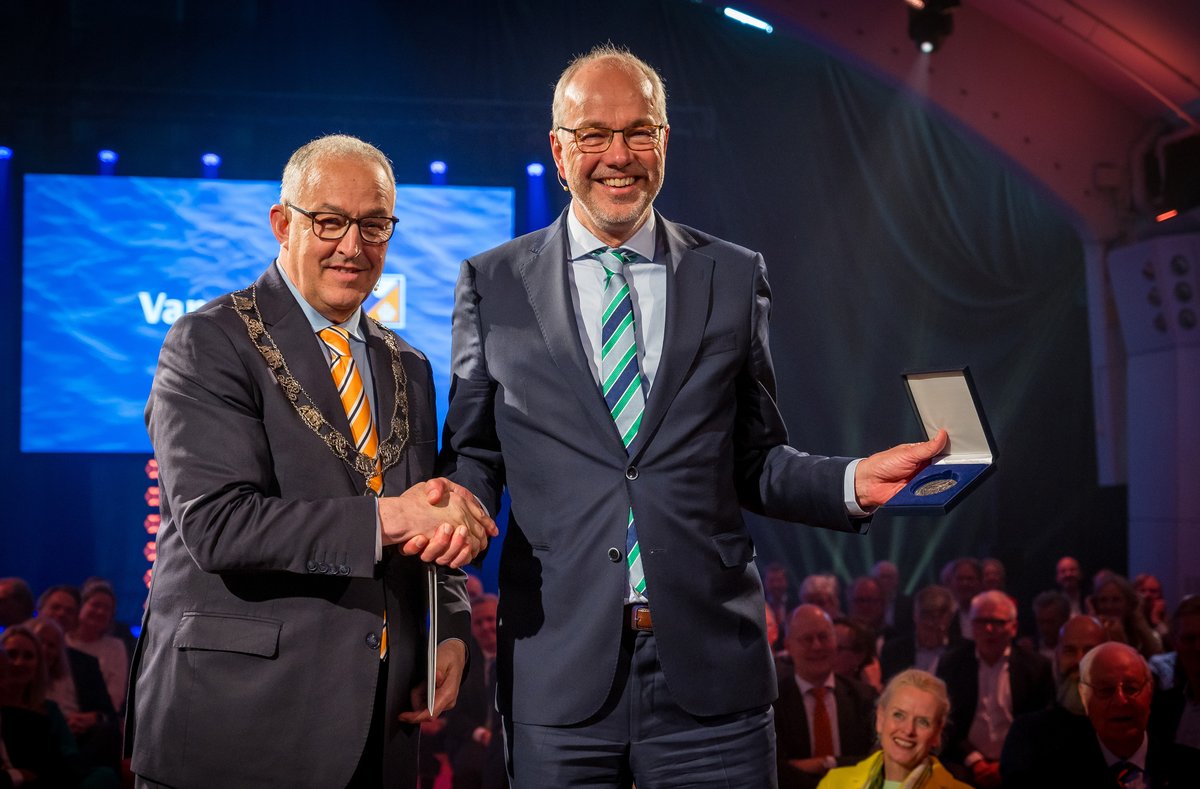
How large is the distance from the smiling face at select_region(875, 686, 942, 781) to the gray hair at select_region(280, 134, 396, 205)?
9.12 feet

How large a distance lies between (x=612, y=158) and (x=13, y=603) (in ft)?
16.3

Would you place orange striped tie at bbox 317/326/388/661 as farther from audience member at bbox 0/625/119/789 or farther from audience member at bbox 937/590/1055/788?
audience member at bbox 937/590/1055/788

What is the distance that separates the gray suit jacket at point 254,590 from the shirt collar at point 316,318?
0.25 ft

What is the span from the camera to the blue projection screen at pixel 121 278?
7.93 metres

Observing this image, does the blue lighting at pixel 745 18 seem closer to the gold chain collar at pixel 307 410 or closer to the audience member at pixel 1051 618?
the audience member at pixel 1051 618

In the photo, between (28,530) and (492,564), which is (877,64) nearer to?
(492,564)

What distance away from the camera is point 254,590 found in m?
1.82

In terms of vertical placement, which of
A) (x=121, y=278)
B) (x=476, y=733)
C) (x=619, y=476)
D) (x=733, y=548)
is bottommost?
(x=476, y=733)

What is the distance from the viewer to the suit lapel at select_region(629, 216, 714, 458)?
71.4 inches

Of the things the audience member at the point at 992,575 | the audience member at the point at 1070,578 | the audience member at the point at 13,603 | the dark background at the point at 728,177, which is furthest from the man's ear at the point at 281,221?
the audience member at the point at 1070,578

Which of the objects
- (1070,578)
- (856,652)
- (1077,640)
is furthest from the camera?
(1070,578)

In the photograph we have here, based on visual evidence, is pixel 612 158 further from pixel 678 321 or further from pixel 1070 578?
pixel 1070 578

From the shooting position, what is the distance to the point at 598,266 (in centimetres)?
196

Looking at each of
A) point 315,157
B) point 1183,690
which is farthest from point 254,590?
point 1183,690
